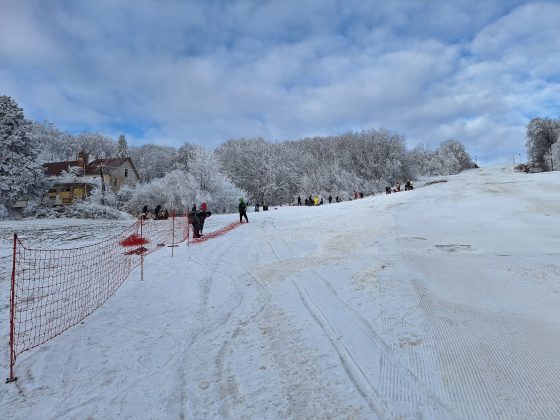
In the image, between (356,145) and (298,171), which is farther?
(356,145)

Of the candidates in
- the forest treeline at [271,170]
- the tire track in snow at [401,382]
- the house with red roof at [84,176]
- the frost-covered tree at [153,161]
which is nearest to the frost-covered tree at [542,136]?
the forest treeline at [271,170]

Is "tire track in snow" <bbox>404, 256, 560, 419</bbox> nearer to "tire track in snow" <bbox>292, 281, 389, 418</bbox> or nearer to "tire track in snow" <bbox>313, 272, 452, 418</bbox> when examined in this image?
"tire track in snow" <bbox>313, 272, 452, 418</bbox>

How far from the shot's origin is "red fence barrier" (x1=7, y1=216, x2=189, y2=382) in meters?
6.28

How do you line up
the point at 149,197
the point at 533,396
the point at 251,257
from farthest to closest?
the point at 149,197, the point at 251,257, the point at 533,396

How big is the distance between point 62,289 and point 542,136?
311 ft

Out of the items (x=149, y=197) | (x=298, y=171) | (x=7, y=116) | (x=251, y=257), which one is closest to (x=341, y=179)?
(x=298, y=171)

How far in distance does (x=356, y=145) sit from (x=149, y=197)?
49080mm

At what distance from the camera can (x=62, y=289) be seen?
930 centimetres

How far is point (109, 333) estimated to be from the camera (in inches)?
245

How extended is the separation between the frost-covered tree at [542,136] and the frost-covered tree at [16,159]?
8953 centimetres

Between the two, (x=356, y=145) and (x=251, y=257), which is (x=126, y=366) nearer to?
(x=251, y=257)

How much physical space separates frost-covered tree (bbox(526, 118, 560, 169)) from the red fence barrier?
88.9 meters

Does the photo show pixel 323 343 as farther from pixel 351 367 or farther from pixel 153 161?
pixel 153 161

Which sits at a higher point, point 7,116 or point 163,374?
point 7,116
